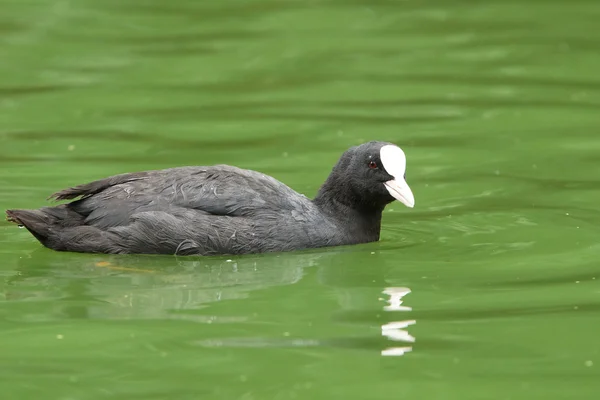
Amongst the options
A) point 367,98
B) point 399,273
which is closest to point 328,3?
point 367,98

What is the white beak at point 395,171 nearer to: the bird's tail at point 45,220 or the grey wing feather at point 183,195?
the grey wing feather at point 183,195

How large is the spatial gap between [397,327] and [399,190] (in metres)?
1.88

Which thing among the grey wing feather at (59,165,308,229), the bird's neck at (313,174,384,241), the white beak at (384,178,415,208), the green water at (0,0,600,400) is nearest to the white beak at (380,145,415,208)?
the white beak at (384,178,415,208)

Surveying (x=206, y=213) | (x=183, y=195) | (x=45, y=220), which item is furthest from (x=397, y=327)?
(x=45, y=220)

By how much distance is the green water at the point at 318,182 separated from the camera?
21.1ft

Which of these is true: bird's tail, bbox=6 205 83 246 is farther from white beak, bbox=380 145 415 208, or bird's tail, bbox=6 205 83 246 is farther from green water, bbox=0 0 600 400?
white beak, bbox=380 145 415 208

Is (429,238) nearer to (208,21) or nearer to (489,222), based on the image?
(489,222)

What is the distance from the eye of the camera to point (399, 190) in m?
8.79

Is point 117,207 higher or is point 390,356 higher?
point 117,207

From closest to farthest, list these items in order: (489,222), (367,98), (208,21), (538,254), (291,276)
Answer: (291,276)
(538,254)
(489,222)
(367,98)
(208,21)

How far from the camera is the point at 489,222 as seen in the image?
9531 millimetres

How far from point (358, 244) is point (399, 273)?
782 millimetres

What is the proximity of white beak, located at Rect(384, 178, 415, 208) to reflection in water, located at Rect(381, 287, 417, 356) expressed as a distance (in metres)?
0.99

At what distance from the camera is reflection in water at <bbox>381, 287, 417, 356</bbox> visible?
661 centimetres
